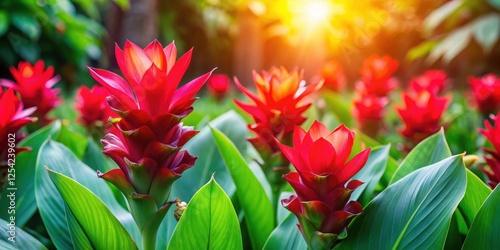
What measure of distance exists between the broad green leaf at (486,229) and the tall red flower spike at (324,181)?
0.91ft

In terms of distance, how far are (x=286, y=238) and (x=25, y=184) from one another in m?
0.85

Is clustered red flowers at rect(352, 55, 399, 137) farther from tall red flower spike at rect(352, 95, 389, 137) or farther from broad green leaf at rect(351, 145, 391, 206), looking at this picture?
broad green leaf at rect(351, 145, 391, 206)

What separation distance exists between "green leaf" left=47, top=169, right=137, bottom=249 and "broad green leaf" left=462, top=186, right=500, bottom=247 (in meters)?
0.75

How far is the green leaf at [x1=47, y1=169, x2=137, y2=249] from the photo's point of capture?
1.13 meters

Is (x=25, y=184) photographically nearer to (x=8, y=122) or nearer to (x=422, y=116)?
(x=8, y=122)

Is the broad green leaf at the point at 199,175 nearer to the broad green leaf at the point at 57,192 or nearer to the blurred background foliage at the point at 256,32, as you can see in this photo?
the broad green leaf at the point at 57,192

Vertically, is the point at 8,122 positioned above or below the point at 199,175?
above

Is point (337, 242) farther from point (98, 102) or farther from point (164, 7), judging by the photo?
point (164, 7)

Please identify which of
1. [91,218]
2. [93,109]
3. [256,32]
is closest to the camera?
[91,218]

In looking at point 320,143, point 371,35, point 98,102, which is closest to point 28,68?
point 98,102

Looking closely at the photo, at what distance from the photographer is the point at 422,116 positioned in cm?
198

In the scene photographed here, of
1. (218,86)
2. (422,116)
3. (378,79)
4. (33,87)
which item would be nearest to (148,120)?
(33,87)

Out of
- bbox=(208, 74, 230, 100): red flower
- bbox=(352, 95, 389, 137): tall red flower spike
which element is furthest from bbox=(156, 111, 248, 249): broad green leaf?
bbox=(208, 74, 230, 100): red flower

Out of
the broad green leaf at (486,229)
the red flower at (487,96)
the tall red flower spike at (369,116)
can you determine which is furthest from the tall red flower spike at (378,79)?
the broad green leaf at (486,229)
